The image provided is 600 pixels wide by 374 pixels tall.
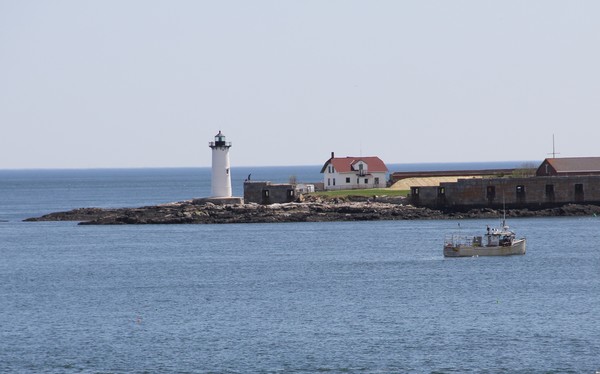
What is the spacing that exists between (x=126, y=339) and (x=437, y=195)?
5723 cm

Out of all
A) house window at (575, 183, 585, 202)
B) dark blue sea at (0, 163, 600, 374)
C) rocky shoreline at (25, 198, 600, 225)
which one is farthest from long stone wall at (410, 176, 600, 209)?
dark blue sea at (0, 163, 600, 374)

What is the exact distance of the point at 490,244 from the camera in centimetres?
6819

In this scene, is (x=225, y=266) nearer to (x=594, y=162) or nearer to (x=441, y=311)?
(x=441, y=311)

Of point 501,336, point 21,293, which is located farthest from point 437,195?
point 501,336

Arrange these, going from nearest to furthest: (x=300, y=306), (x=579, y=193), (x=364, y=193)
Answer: (x=300, y=306) < (x=579, y=193) < (x=364, y=193)

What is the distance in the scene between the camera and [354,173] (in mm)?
111625

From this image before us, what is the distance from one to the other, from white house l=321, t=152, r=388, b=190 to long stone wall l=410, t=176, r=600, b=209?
16.4 meters

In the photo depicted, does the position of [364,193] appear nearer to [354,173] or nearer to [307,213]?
[354,173]

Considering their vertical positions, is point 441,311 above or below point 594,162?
below

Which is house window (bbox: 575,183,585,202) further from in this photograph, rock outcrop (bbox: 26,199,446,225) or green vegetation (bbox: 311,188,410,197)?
green vegetation (bbox: 311,188,410,197)

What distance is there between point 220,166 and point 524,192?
27363mm

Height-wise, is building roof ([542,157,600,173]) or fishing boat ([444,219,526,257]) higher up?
building roof ([542,157,600,173])

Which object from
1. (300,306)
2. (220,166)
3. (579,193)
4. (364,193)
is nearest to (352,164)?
(364,193)

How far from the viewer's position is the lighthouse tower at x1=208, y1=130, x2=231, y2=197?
104 meters
